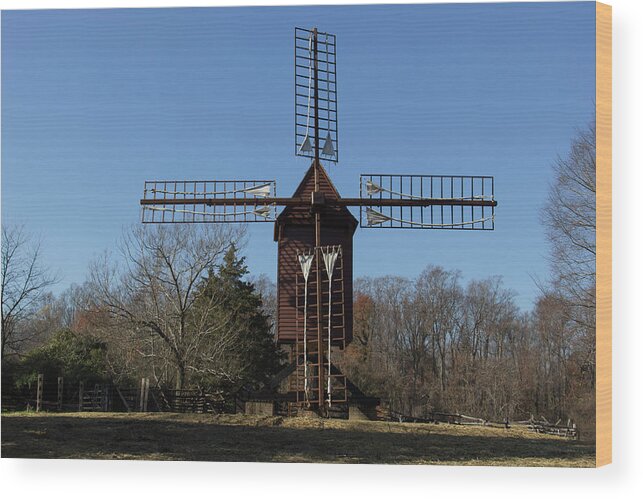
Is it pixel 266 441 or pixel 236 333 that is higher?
pixel 236 333

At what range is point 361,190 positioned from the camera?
1647 centimetres

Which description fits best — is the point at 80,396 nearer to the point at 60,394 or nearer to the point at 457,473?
the point at 60,394

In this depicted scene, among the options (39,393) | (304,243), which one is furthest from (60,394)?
(304,243)

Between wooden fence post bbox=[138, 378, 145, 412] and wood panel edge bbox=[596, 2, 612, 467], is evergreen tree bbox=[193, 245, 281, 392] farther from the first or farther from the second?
wood panel edge bbox=[596, 2, 612, 467]

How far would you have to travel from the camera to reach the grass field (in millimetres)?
13344

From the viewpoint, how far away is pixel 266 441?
554 inches

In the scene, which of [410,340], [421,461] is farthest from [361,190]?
[410,340]

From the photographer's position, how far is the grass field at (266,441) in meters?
13.3

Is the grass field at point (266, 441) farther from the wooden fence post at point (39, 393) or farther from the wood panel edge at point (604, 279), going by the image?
the wooden fence post at point (39, 393)

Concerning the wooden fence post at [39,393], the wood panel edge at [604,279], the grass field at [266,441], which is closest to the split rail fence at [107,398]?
the wooden fence post at [39,393]

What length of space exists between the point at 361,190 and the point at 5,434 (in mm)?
7109

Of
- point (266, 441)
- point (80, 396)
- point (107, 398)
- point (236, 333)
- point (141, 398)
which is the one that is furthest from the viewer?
→ point (236, 333)

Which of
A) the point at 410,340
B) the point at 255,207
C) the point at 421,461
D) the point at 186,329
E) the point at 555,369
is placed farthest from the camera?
the point at 410,340

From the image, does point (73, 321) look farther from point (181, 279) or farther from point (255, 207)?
point (255, 207)
